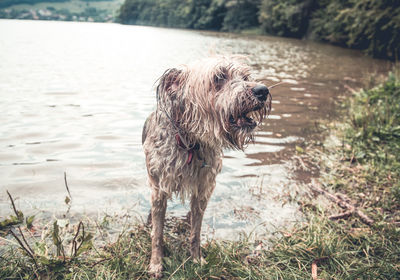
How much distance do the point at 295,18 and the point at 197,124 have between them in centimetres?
4779

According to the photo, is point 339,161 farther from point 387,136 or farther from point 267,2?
point 267,2

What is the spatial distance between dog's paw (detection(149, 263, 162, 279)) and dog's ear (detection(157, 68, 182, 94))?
1.72m

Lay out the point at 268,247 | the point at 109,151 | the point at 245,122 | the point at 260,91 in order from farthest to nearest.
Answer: the point at 109,151, the point at 268,247, the point at 245,122, the point at 260,91

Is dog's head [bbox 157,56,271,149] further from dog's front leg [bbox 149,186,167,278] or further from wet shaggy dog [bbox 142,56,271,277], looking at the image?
dog's front leg [bbox 149,186,167,278]

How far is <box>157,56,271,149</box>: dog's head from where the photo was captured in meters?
2.24

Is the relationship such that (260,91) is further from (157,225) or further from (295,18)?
(295,18)

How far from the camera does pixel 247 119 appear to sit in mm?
2373

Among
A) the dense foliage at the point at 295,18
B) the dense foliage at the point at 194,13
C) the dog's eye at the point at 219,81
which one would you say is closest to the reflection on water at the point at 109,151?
the dog's eye at the point at 219,81

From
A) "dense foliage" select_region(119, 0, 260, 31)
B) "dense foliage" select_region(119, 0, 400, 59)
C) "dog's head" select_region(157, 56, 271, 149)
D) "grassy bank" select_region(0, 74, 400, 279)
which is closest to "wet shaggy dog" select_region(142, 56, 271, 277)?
"dog's head" select_region(157, 56, 271, 149)

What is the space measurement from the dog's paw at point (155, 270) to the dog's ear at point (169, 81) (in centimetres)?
172

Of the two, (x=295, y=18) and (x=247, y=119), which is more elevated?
(x=295, y=18)

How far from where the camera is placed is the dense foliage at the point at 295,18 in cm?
1925

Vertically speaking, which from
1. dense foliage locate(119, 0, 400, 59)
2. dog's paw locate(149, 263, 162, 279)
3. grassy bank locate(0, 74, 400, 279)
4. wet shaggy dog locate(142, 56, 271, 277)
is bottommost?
dog's paw locate(149, 263, 162, 279)

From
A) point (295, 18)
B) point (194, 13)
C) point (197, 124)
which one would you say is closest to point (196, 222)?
point (197, 124)
